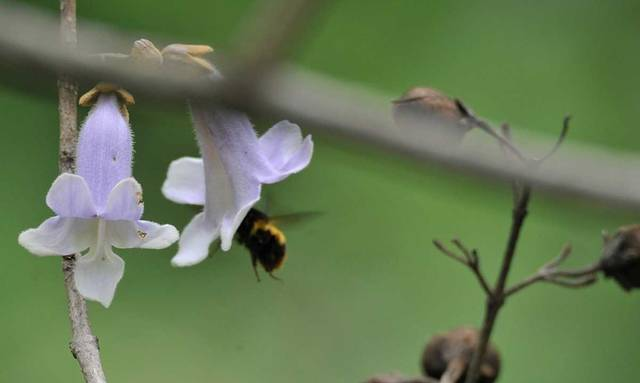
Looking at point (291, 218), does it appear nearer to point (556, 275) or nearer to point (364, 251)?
point (556, 275)

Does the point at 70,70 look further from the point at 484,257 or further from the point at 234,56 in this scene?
the point at 484,257

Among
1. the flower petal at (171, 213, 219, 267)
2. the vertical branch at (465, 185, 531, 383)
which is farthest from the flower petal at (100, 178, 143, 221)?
the vertical branch at (465, 185, 531, 383)

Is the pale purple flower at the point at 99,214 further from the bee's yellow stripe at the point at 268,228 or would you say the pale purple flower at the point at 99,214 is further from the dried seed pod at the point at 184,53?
the bee's yellow stripe at the point at 268,228

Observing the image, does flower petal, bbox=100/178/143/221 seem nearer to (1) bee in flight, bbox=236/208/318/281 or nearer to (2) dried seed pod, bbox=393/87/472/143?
(2) dried seed pod, bbox=393/87/472/143

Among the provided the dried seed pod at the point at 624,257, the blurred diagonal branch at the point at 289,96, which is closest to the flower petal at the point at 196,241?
the dried seed pod at the point at 624,257

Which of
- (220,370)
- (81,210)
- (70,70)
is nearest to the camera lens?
(70,70)

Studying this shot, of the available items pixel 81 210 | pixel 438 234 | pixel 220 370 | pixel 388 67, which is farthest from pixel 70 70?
pixel 388 67
